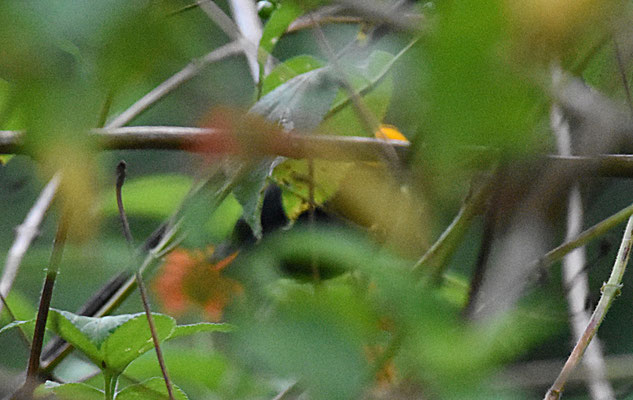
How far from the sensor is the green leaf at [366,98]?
753 millimetres

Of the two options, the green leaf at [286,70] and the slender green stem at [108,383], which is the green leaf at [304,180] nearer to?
the green leaf at [286,70]

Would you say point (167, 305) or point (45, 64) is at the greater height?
point (45, 64)

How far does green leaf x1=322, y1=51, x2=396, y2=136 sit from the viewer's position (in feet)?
2.47

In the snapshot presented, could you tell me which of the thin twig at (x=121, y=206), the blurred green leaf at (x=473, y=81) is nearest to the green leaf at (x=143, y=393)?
the thin twig at (x=121, y=206)

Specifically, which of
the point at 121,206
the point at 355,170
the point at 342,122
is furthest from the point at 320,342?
the point at 342,122

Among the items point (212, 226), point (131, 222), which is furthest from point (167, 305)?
point (131, 222)

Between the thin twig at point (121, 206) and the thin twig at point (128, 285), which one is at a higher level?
the thin twig at point (121, 206)

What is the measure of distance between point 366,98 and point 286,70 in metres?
0.08

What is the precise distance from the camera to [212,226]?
101 cm

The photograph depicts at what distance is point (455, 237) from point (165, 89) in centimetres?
56

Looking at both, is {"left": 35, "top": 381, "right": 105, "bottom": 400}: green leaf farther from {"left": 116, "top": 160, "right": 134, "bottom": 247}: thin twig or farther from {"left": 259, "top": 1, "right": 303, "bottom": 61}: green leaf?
{"left": 259, "top": 1, "right": 303, "bottom": 61}: green leaf

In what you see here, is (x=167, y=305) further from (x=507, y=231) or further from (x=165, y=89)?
(x=507, y=231)

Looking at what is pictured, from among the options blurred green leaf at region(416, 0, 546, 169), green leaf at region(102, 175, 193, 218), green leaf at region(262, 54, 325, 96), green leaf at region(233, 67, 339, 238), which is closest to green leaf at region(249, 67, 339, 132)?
green leaf at region(233, 67, 339, 238)

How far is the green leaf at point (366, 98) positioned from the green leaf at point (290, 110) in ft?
0.35
